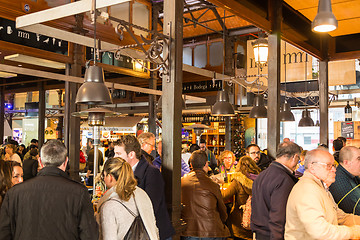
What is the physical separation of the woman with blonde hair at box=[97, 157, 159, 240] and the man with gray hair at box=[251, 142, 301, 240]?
117 centimetres

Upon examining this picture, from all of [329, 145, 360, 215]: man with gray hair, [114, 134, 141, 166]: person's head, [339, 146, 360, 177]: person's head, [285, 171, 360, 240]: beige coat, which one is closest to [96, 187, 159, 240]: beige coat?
[114, 134, 141, 166]: person's head

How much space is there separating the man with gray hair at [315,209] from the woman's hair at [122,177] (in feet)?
4.16

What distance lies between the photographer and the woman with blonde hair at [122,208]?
9.11 feet

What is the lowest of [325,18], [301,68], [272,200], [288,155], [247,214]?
[247,214]

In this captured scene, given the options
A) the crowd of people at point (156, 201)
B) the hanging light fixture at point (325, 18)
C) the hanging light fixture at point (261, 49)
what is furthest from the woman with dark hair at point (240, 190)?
the hanging light fixture at point (325, 18)

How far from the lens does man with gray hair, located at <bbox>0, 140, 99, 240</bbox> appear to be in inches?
99.0

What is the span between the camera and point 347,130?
11133 mm

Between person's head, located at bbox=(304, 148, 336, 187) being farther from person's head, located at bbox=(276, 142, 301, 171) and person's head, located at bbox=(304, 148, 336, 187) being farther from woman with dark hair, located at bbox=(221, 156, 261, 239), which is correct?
woman with dark hair, located at bbox=(221, 156, 261, 239)

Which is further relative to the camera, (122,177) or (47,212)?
(122,177)

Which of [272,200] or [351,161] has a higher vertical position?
[351,161]

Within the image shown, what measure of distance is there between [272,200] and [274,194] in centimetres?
6

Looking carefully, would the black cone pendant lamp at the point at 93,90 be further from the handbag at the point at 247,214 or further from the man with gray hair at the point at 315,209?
the handbag at the point at 247,214

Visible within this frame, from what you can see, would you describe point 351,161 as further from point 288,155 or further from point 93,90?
point 93,90

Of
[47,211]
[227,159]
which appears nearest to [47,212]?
[47,211]
